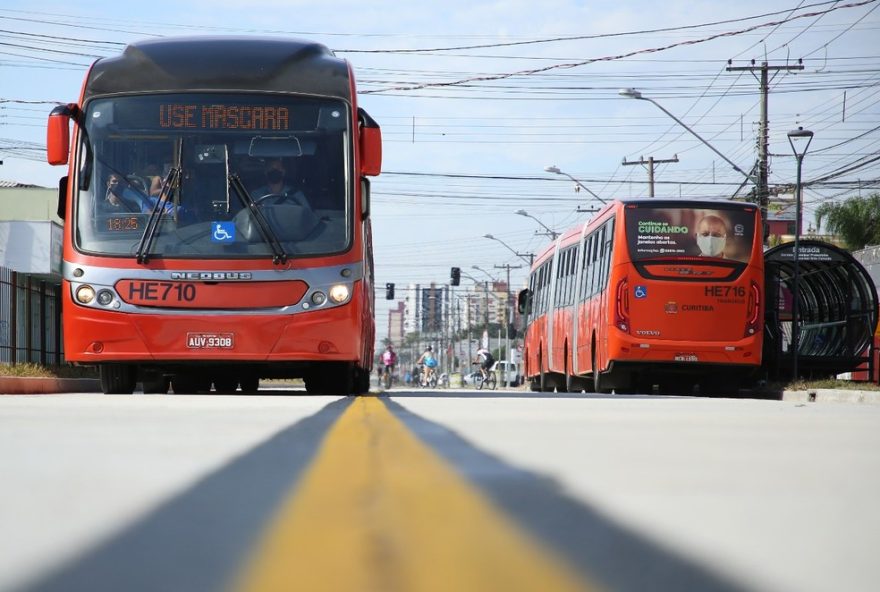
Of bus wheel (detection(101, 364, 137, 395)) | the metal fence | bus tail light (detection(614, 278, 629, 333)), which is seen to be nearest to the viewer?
bus wheel (detection(101, 364, 137, 395))

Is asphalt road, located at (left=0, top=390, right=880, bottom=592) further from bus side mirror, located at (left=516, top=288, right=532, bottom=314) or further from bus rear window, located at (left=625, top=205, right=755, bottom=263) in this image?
bus side mirror, located at (left=516, top=288, right=532, bottom=314)

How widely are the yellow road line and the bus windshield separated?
32.8 ft

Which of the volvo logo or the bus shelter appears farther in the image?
the bus shelter

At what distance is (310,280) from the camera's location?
14.7 meters

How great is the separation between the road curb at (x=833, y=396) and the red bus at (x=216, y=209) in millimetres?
8081

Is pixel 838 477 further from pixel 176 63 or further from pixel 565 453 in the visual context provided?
pixel 176 63

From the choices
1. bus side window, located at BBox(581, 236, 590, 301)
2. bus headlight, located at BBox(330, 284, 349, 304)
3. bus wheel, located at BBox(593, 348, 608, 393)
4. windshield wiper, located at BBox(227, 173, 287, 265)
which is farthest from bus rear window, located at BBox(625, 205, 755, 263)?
windshield wiper, located at BBox(227, 173, 287, 265)

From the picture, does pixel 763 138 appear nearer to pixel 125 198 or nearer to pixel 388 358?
pixel 388 358

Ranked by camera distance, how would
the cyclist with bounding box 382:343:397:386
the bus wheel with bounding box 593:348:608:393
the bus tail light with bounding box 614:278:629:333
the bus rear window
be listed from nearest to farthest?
the bus tail light with bounding box 614:278:629:333 < the bus rear window < the bus wheel with bounding box 593:348:608:393 < the cyclist with bounding box 382:343:397:386

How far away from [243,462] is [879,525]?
2.65 m

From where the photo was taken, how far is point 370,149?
15406 millimetres

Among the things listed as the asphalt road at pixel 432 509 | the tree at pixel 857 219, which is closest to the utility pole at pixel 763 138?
the tree at pixel 857 219

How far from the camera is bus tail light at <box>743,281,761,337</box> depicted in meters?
23.0

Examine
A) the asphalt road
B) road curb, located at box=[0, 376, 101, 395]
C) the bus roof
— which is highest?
the bus roof
